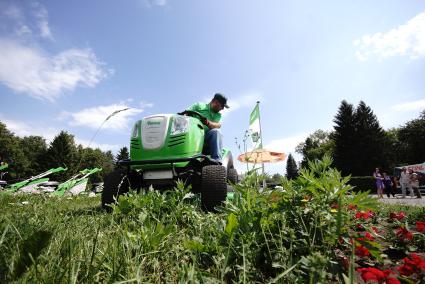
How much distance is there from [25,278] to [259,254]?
974 millimetres

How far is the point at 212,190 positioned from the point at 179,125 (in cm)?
118

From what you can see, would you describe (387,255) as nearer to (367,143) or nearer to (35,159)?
(367,143)

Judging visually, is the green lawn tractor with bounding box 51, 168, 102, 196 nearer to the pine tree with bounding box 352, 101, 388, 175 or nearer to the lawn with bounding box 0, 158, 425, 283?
the lawn with bounding box 0, 158, 425, 283

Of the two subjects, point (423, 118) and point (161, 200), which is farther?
point (423, 118)

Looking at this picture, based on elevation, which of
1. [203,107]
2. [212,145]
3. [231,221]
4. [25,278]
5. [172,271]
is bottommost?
[172,271]

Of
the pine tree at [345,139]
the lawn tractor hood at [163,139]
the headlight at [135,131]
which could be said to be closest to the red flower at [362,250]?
the lawn tractor hood at [163,139]

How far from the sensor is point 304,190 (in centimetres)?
165

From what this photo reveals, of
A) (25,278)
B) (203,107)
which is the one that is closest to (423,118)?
(203,107)

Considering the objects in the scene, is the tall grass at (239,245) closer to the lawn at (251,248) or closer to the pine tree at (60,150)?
the lawn at (251,248)

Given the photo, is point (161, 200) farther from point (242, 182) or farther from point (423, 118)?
point (423, 118)

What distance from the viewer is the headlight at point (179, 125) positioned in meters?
3.94

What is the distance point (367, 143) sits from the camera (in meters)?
40.1

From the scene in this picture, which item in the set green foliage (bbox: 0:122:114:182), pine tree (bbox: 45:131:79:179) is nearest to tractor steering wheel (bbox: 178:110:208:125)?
green foliage (bbox: 0:122:114:182)

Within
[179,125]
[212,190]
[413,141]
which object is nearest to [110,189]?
[179,125]
